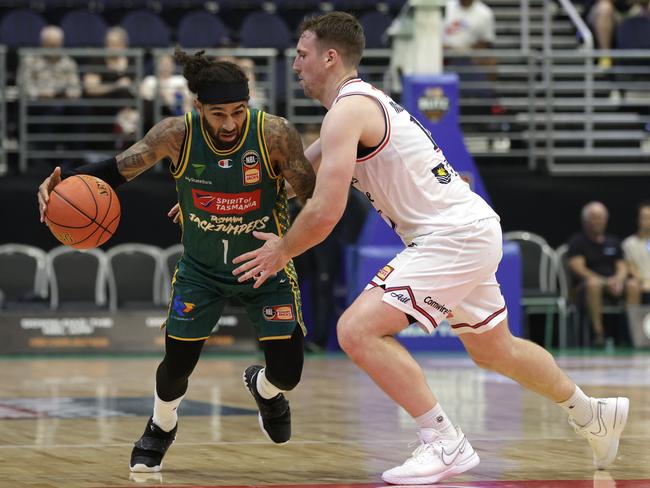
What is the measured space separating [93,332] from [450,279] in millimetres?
8670

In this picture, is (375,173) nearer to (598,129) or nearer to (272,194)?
(272,194)

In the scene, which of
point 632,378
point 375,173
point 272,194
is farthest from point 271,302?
point 632,378

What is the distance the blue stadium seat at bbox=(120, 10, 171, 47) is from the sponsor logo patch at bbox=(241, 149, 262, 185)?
36.6ft

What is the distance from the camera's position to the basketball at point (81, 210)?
557 cm

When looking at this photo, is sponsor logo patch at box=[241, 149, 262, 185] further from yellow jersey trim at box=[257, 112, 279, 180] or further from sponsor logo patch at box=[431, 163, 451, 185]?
sponsor logo patch at box=[431, 163, 451, 185]

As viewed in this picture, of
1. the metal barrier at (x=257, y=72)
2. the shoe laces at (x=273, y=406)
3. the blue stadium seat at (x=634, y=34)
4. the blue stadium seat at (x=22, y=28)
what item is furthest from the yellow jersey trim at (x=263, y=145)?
the blue stadium seat at (x=634, y=34)

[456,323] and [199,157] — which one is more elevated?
Result: [199,157]

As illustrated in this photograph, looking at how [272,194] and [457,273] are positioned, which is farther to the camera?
[272,194]

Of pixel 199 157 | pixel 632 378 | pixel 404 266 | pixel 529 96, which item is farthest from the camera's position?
pixel 529 96

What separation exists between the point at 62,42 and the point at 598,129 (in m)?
6.87

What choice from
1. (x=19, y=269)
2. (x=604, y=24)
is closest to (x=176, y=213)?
(x=19, y=269)

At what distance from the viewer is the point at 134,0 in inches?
Answer: 703

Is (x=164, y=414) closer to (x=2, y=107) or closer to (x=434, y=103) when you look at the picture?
(x=434, y=103)

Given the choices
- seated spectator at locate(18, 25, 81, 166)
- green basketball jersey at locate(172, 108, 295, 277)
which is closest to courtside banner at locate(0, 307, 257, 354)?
seated spectator at locate(18, 25, 81, 166)
